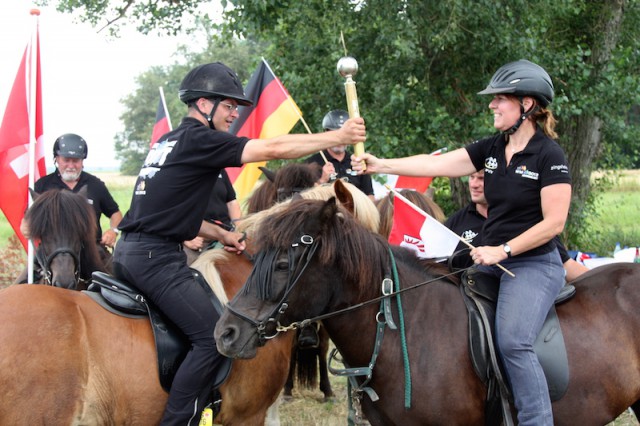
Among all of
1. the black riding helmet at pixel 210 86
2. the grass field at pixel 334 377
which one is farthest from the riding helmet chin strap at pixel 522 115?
the grass field at pixel 334 377

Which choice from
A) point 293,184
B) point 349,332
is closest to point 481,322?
point 349,332

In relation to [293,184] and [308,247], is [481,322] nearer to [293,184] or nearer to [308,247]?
[308,247]

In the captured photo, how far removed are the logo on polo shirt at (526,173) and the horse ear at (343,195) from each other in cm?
103

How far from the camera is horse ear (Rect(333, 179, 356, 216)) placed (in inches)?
162

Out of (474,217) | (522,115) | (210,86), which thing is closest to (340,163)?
(474,217)

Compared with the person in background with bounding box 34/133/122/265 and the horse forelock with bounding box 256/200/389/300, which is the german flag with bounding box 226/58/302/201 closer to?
the person in background with bounding box 34/133/122/265

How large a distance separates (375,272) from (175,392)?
1.50m

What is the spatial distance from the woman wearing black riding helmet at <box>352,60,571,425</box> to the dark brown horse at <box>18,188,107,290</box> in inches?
114

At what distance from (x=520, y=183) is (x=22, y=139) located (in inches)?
211

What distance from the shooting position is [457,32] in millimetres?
10133

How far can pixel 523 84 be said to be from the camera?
13.3ft

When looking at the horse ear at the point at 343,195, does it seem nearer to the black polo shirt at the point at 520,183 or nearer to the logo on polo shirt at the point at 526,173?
the black polo shirt at the point at 520,183

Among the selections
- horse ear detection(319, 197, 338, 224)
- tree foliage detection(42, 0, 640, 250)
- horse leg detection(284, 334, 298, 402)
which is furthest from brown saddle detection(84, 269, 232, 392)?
tree foliage detection(42, 0, 640, 250)

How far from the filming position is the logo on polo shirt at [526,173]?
3977 mm
